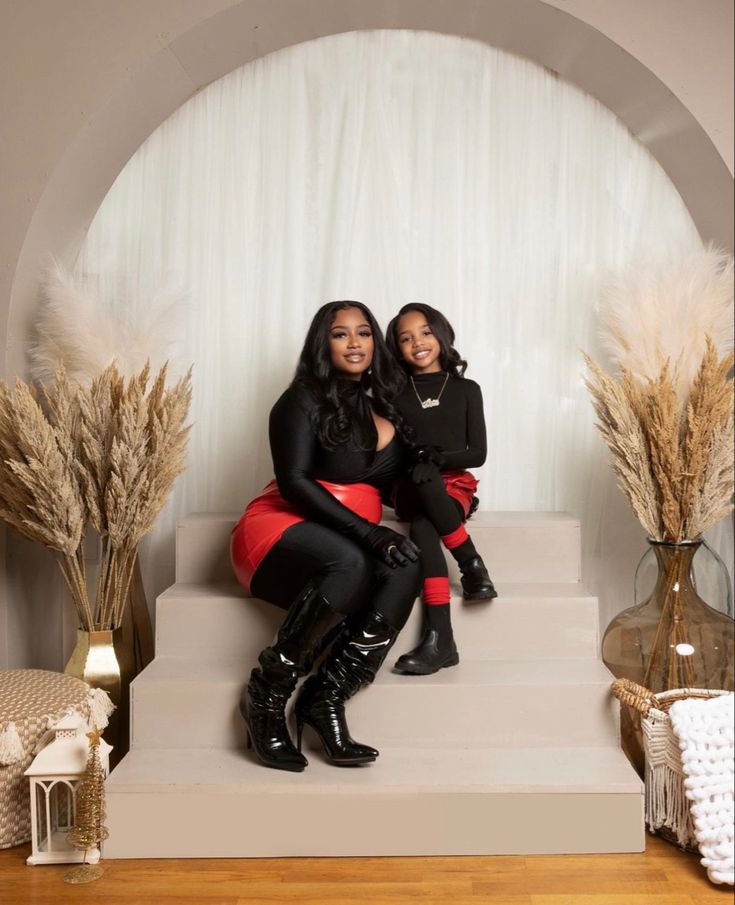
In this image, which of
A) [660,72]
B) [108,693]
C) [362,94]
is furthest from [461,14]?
[108,693]

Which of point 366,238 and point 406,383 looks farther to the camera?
point 366,238

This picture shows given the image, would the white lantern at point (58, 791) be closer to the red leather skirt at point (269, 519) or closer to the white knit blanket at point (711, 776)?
the red leather skirt at point (269, 519)

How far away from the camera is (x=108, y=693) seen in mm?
→ 3041

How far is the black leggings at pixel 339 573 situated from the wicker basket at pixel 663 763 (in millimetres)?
631

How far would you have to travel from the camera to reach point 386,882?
230 cm

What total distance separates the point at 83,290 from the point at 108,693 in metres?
1.34

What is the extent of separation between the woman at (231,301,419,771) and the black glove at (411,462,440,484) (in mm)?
93

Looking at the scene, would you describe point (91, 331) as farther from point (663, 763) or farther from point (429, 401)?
point (663, 763)

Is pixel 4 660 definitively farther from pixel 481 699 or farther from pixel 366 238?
pixel 366 238

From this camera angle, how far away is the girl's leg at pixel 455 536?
292cm

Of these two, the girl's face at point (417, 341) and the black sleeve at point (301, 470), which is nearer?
the black sleeve at point (301, 470)

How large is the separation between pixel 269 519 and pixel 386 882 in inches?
39.7

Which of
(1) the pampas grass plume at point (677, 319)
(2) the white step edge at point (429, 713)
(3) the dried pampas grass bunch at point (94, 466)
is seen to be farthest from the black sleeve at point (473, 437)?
(3) the dried pampas grass bunch at point (94, 466)

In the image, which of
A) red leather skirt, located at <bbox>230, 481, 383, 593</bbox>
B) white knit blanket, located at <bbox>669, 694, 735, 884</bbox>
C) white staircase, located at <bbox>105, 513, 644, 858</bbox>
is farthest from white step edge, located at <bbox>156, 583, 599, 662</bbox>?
white knit blanket, located at <bbox>669, 694, 735, 884</bbox>
